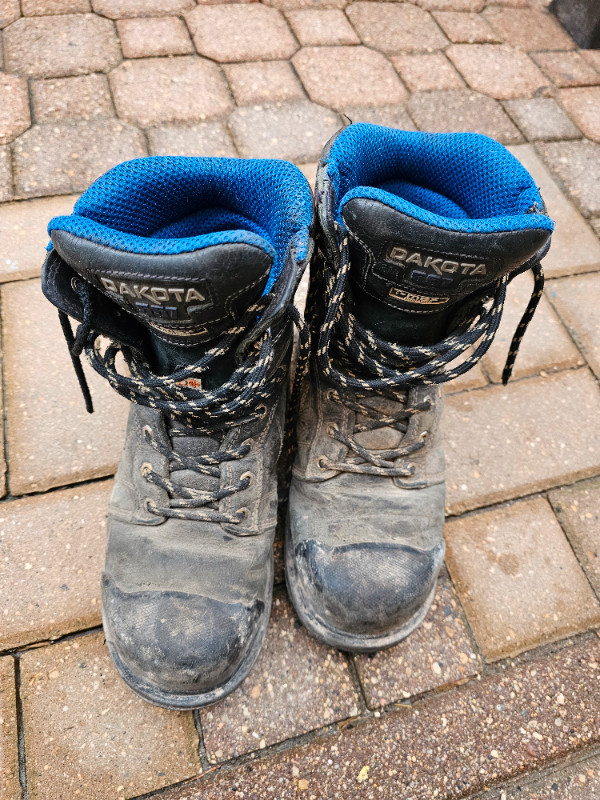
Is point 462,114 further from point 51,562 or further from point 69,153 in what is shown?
point 51,562

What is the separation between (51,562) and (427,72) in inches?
Answer: 71.3

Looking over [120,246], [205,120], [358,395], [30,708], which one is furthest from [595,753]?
[205,120]

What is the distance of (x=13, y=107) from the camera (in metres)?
→ 1.65

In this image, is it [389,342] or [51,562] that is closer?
[389,342]

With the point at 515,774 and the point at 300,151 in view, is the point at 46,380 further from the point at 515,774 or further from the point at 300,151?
the point at 515,774

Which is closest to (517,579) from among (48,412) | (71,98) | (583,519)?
(583,519)

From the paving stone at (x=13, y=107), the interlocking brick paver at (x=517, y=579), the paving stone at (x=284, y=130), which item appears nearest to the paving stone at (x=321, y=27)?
the paving stone at (x=284, y=130)

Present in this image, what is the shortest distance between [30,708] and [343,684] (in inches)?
18.7

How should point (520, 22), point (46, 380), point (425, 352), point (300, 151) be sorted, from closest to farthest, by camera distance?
point (425, 352)
point (46, 380)
point (300, 151)
point (520, 22)

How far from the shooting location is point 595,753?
0.95 m

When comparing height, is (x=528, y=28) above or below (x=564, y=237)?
above

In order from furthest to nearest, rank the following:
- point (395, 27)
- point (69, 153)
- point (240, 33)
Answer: point (395, 27) < point (240, 33) < point (69, 153)

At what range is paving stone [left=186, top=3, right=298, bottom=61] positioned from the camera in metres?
1.88

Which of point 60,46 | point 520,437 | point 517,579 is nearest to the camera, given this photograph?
point 517,579
